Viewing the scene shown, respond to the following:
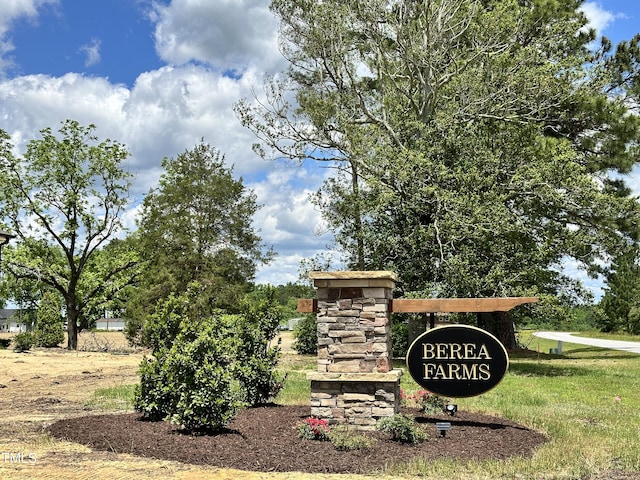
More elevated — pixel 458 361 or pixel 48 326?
pixel 48 326

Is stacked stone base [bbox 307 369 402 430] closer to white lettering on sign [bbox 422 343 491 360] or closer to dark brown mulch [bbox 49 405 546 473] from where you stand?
dark brown mulch [bbox 49 405 546 473]

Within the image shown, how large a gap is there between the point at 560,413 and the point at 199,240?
19.8m

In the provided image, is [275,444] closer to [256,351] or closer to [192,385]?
[192,385]

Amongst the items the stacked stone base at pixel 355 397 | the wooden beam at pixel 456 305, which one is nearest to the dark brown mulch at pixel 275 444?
the stacked stone base at pixel 355 397

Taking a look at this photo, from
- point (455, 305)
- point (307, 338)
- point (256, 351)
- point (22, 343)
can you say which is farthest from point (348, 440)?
point (22, 343)

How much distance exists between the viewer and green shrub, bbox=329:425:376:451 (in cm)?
658

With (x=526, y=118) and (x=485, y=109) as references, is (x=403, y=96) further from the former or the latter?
(x=526, y=118)

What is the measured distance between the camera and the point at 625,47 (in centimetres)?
2277

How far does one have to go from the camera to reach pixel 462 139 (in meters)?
17.8

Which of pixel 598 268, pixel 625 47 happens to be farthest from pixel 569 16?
pixel 598 268

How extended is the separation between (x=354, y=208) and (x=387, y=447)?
1220 centimetres

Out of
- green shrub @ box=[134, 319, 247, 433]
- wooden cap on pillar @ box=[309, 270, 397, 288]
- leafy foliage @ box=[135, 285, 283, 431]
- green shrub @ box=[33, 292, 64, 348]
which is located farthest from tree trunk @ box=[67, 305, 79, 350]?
wooden cap on pillar @ box=[309, 270, 397, 288]

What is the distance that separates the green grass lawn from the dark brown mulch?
0.38 m

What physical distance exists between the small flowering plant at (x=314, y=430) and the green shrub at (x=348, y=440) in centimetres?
8
